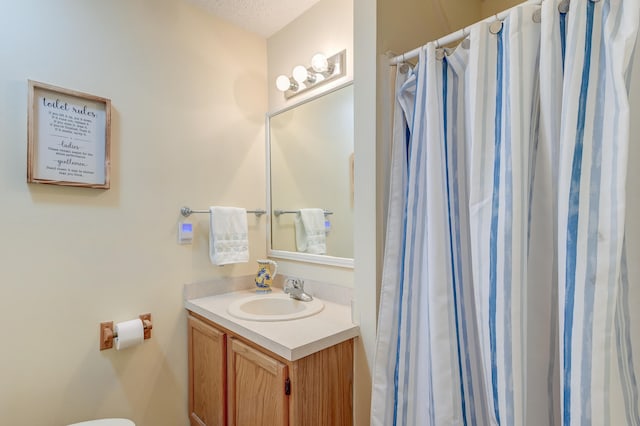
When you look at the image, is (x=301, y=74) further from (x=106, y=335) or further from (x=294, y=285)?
(x=106, y=335)

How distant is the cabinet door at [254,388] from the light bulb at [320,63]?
1414mm

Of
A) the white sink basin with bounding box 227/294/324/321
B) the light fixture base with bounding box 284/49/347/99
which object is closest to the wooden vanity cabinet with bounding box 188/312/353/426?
the white sink basin with bounding box 227/294/324/321

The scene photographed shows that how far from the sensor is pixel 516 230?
820 mm

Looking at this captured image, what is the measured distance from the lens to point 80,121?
1421 millimetres

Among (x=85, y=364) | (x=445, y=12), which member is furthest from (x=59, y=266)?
(x=445, y=12)

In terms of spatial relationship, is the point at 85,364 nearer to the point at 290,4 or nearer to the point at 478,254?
the point at 478,254

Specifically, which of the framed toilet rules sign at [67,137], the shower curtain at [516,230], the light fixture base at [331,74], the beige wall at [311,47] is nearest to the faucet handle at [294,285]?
the beige wall at [311,47]

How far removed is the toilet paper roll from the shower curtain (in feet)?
3.65

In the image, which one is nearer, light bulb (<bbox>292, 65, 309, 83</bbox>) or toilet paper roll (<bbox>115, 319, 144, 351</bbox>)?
toilet paper roll (<bbox>115, 319, 144, 351</bbox>)

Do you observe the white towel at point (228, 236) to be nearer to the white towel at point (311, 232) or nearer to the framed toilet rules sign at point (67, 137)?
the white towel at point (311, 232)

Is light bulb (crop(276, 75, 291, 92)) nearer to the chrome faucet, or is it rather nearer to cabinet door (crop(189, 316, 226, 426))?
the chrome faucet

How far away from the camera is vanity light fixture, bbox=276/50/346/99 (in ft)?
5.48

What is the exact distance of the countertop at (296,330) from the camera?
1.12 m

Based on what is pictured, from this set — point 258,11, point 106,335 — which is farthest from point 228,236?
point 258,11
